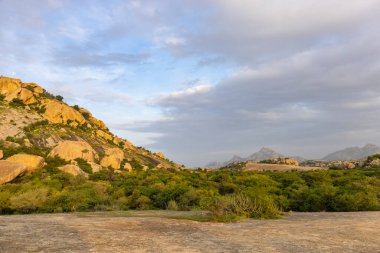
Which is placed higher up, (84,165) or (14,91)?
(14,91)

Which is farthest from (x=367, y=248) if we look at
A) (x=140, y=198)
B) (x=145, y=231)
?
(x=140, y=198)

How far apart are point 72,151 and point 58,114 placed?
32.1 m

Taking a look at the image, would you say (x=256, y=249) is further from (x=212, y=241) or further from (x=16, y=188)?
(x=16, y=188)

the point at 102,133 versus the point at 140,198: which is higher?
the point at 102,133

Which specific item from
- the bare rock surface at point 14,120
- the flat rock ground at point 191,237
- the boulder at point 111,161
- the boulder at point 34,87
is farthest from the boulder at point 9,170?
the boulder at point 34,87

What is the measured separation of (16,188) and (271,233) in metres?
27.9

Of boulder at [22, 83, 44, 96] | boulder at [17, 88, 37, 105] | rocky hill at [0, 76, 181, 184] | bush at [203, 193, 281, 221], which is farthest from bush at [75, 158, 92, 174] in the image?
boulder at [22, 83, 44, 96]

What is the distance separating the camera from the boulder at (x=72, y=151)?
5954 cm

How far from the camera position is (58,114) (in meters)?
89.0

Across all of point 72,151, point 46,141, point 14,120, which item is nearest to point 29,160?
point 72,151

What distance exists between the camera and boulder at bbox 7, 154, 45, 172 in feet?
151

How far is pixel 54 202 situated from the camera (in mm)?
23406

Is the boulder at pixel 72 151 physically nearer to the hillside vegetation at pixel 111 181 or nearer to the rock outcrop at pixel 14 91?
the hillside vegetation at pixel 111 181

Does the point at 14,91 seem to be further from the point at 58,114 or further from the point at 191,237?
the point at 191,237
